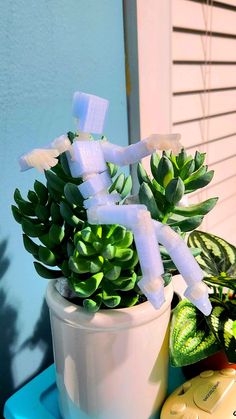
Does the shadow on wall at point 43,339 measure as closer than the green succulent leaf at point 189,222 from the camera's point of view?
No

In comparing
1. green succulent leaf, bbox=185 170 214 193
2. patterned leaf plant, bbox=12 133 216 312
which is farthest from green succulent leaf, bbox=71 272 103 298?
green succulent leaf, bbox=185 170 214 193

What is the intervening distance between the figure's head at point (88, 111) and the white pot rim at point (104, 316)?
14 centimetres

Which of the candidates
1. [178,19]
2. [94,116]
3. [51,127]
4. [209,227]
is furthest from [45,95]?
[209,227]

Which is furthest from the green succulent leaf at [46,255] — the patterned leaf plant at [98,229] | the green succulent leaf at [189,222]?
the green succulent leaf at [189,222]

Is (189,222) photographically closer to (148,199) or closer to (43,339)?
(148,199)

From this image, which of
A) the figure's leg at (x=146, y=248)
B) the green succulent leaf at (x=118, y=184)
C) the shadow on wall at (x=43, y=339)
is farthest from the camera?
the shadow on wall at (x=43, y=339)

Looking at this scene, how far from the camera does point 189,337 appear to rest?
14.8 inches

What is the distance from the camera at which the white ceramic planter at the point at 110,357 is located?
319mm

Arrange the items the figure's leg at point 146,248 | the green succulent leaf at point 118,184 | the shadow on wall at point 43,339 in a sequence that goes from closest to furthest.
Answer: the figure's leg at point 146,248
the green succulent leaf at point 118,184
the shadow on wall at point 43,339

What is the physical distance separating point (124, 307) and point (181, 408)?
0.37 feet

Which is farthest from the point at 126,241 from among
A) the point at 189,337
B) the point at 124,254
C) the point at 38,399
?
the point at 38,399

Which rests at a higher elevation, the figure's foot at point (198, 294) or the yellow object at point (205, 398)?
the figure's foot at point (198, 294)

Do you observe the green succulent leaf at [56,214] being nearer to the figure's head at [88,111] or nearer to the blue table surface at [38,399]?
the figure's head at [88,111]

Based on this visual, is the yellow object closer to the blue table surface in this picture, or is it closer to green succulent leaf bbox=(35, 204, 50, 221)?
the blue table surface
